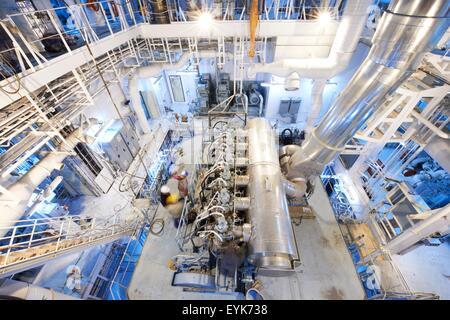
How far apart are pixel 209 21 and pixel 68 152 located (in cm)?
604

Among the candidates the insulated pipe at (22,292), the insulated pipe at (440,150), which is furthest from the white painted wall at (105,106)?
the insulated pipe at (440,150)

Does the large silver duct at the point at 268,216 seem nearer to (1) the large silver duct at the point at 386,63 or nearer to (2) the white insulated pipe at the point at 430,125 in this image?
(1) the large silver duct at the point at 386,63

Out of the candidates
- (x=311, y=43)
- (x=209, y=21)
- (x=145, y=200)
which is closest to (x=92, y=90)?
(x=145, y=200)

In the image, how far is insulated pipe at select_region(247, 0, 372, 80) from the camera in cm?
542

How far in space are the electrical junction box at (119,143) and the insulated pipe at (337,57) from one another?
5757 mm

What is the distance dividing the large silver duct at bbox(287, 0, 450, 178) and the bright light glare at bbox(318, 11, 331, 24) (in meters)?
4.14

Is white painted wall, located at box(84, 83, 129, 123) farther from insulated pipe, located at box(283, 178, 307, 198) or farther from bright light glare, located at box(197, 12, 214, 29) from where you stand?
insulated pipe, located at box(283, 178, 307, 198)

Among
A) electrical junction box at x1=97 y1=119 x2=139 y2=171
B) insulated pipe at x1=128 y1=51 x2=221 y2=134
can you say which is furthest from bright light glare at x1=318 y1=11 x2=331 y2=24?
electrical junction box at x1=97 y1=119 x2=139 y2=171

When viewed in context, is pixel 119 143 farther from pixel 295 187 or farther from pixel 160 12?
pixel 295 187

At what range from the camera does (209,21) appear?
6582mm

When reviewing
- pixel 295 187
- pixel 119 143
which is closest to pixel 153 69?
pixel 119 143

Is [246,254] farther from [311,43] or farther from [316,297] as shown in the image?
[311,43]

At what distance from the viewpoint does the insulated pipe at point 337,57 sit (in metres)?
5.42

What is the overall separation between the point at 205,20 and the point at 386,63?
18.8 ft
